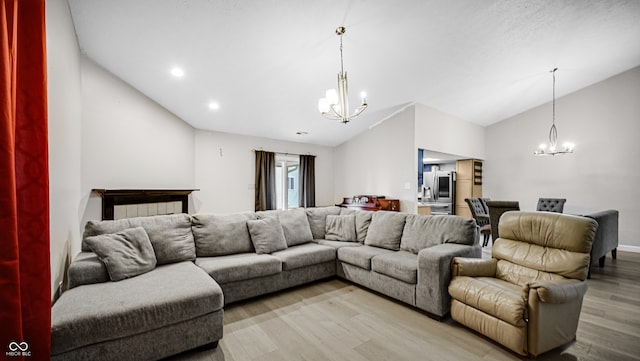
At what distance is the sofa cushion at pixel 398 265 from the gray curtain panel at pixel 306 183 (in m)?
4.17

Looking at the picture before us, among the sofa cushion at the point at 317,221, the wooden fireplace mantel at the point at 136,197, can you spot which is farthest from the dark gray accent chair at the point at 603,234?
the wooden fireplace mantel at the point at 136,197

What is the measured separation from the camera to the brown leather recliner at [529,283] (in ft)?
5.98

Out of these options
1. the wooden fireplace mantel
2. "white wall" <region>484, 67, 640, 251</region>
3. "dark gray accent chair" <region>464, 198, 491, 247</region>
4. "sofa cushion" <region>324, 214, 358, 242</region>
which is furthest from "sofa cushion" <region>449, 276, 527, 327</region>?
"white wall" <region>484, 67, 640, 251</region>

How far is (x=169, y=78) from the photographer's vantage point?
369 centimetres

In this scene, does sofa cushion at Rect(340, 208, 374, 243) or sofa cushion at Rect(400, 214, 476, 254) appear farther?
sofa cushion at Rect(340, 208, 374, 243)

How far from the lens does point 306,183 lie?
7.04 metres

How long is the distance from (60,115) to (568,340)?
187 inches

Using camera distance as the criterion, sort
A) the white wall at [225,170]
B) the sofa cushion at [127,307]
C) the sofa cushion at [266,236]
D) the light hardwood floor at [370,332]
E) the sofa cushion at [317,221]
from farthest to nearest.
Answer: the white wall at [225,170], the sofa cushion at [317,221], the sofa cushion at [266,236], the light hardwood floor at [370,332], the sofa cushion at [127,307]

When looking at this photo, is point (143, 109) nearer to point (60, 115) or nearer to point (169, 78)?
point (169, 78)

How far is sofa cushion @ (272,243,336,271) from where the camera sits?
2.98m

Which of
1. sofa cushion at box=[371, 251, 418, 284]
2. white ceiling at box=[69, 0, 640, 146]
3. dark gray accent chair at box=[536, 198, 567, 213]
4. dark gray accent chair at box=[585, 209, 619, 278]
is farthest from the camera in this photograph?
dark gray accent chair at box=[536, 198, 567, 213]

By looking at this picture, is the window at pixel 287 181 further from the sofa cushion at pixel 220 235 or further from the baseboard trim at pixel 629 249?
the baseboard trim at pixel 629 249

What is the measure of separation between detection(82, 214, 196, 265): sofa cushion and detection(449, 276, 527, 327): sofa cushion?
8.82 feet

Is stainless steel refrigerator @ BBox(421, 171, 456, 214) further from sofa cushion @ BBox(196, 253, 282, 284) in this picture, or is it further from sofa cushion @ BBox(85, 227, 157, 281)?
sofa cushion @ BBox(85, 227, 157, 281)
